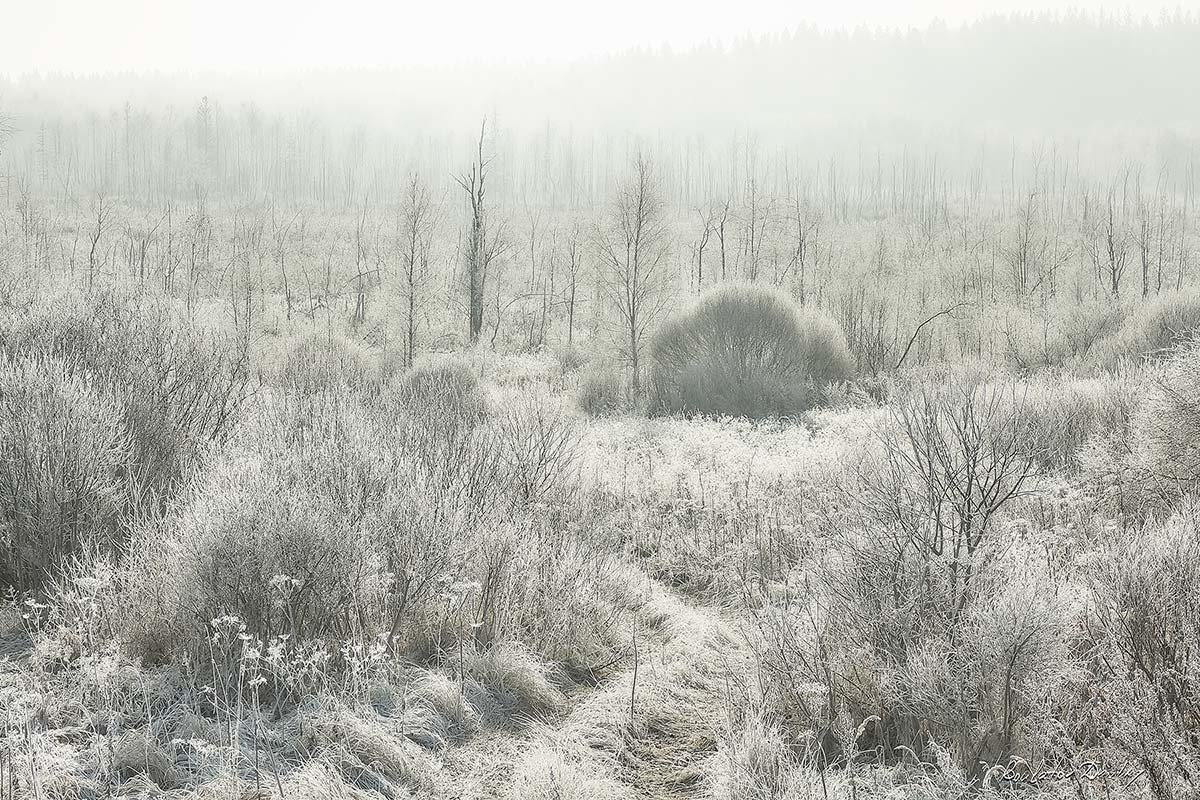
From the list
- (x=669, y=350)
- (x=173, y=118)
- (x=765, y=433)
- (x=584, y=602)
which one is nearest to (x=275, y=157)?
(x=173, y=118)

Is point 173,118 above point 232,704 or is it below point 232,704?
above

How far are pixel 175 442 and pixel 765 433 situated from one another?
11462 millimetres

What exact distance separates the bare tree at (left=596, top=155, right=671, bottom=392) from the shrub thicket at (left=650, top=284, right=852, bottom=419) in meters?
5.55

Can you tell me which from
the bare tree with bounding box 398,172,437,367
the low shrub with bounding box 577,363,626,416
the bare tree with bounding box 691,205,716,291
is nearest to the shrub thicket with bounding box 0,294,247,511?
the low shrub with bounding box 577,363,626,416

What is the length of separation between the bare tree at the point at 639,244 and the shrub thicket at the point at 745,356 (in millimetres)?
5548

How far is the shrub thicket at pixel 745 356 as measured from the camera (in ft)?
68.1

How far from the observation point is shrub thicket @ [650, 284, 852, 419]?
2077 cm

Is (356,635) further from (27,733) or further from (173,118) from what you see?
(173,118)

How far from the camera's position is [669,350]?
22766mm

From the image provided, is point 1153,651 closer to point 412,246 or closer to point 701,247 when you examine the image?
point 412,246

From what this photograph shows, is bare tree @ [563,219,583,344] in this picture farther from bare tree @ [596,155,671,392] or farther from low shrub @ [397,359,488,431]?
low shrub @ [397,359,488,431]

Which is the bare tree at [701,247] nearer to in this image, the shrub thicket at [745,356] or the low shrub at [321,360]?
the shrub thicket at [745,356]

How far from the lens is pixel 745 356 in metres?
21.5

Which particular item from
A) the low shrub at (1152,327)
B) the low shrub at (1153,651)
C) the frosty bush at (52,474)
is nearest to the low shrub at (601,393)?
the low shrub at (1152,327)
